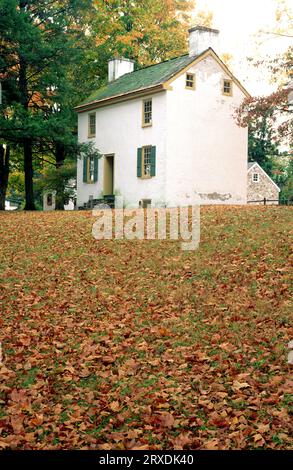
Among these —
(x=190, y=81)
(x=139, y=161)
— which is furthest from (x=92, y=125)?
(x=190, y=81)

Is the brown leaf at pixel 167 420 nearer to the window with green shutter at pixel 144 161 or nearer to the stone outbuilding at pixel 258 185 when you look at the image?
the window with green shutter at pixel 144 161

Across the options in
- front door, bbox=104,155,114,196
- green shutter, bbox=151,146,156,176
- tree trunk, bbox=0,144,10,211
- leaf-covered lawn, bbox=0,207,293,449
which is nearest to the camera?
leaf-covered lawn, bbox=0,207,293,449

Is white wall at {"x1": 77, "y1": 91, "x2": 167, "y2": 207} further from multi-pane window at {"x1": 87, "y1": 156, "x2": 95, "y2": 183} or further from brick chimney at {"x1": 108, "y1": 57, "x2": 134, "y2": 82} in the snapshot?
brick chimney at {"x1": 108, "y1": 57, "x2": 134, "y2": 82}

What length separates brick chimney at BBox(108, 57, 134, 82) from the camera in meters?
31.5

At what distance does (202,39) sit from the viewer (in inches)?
1029

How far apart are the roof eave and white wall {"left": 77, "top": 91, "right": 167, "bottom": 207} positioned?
23cm

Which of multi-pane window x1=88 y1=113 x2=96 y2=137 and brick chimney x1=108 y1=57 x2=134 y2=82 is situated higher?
brick chimney x1=108 y1=57 x2=134 y2=82

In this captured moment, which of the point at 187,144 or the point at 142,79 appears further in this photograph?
the point at 142,79

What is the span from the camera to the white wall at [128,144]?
24797 millimetres

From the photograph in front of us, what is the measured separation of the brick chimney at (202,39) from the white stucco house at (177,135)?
1.9 inches

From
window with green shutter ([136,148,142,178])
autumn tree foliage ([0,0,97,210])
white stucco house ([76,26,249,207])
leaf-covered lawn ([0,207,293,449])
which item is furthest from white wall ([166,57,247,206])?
leaf-covered lawn ([0,207,293,449])

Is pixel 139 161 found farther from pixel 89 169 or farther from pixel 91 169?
pixel 89 169

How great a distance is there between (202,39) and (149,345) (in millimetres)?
21635
